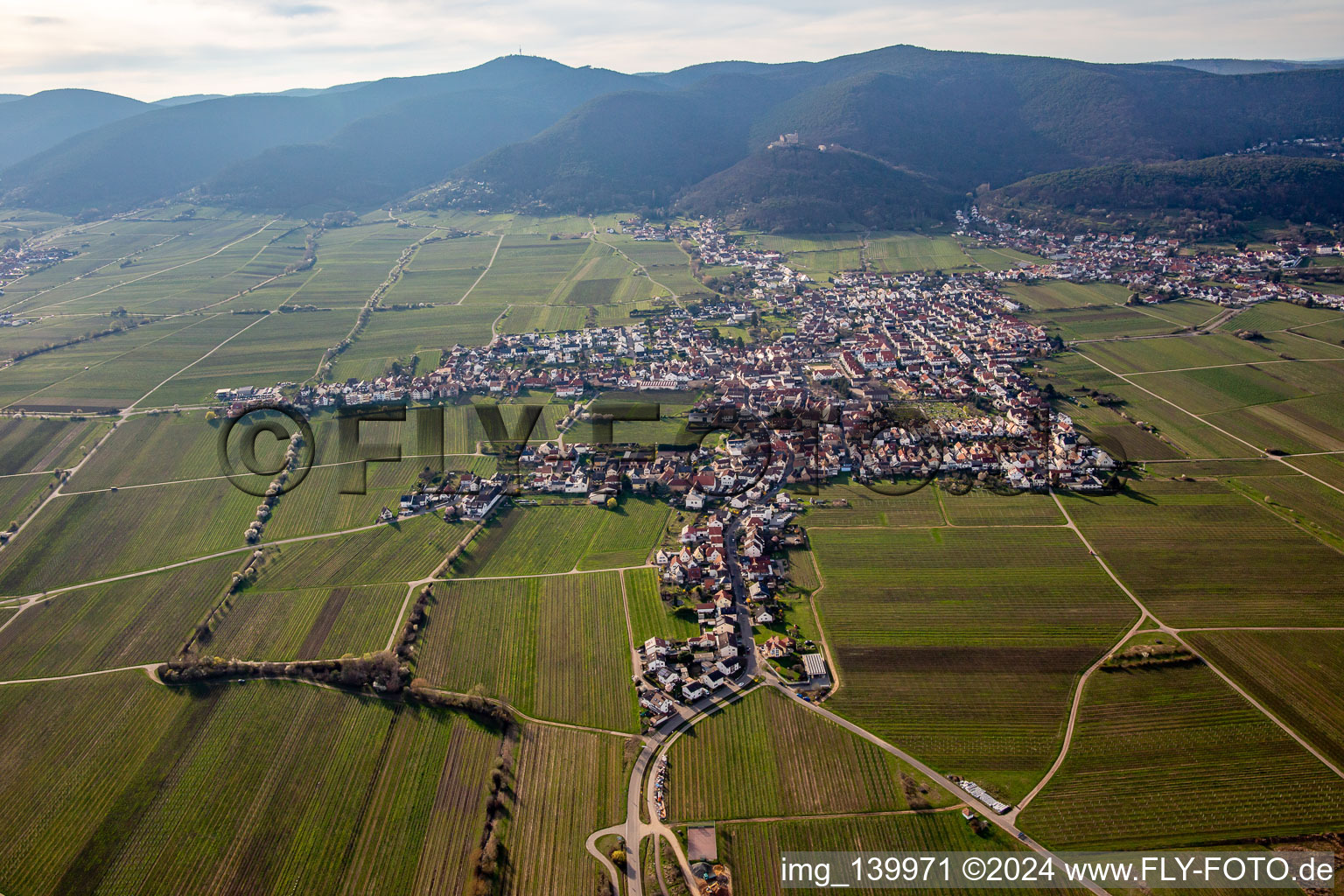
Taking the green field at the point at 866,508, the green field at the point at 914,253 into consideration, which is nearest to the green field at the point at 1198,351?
the green field at the point at 866,508

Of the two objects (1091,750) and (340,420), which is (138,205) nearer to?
(340,420)

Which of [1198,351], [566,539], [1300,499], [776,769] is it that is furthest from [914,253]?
[776,769]

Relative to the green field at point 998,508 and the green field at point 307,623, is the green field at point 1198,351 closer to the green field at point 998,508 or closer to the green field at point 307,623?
the green field at point 998,508

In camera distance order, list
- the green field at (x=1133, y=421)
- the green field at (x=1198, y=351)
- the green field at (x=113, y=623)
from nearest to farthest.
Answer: the green field at (x=113, y=623), the green field at (x=1133, y=421), the green field at (x=1198, y=351)

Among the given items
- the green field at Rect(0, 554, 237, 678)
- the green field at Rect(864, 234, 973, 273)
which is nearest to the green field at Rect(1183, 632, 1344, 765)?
the green field at Rect(0, 554, 237, 678)

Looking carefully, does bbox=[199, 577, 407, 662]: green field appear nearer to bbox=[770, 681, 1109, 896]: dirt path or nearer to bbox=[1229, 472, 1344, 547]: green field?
bbox=[770, 681, 1109, 896]: dirt path
